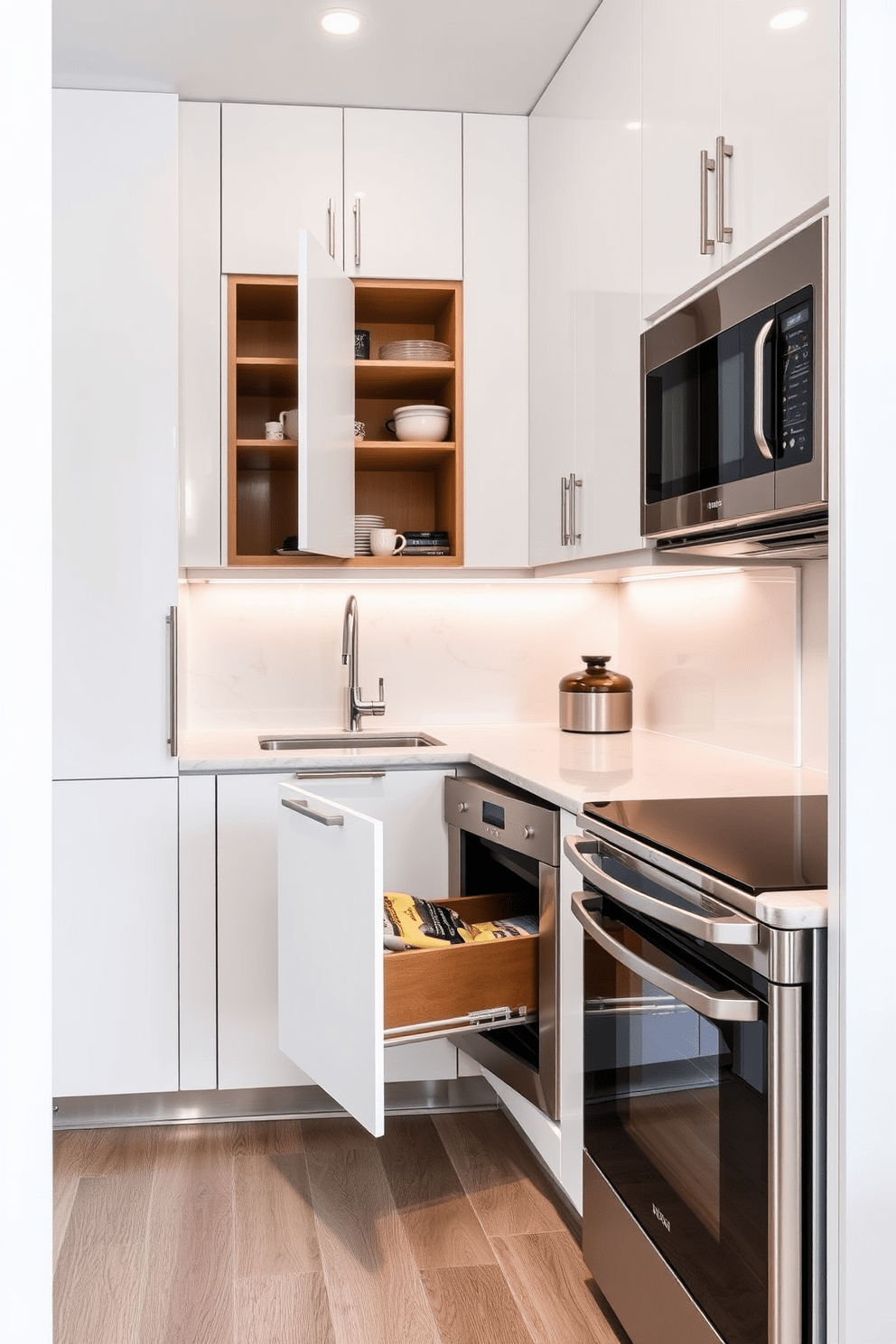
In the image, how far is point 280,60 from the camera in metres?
2.65

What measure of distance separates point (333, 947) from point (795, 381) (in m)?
1.27

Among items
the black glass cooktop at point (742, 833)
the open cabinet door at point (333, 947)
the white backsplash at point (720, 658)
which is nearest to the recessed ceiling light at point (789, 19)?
the white backsplash at point (720, 658)

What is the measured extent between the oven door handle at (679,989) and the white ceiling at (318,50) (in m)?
1.95

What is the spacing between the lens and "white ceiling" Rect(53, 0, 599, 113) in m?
2.42

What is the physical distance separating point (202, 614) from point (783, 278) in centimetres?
202

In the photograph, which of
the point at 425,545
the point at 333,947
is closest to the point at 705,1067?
the point at 333,947

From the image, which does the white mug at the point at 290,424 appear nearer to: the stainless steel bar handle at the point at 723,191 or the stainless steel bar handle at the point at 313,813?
the stainless steel bar handle at the point at 313,813

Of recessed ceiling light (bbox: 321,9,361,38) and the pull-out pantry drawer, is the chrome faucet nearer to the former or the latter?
the pull-out pantry drawer

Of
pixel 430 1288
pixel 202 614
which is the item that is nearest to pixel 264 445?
pixel 202 614

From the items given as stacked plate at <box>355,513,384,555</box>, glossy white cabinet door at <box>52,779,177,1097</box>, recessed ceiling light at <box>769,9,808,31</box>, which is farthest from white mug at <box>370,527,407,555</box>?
recessed ceiling light at <box>769,9,808,31</box>

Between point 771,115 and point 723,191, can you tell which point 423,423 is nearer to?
point 723,191

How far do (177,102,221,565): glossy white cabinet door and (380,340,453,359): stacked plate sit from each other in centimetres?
47
